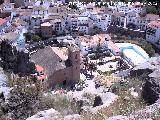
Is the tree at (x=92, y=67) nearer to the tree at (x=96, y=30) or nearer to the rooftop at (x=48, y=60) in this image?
the rooftop at (x=48, y=60)

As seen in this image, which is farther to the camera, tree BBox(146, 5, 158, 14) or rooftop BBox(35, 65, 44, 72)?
tree BBox(146, 5, 158, 14)

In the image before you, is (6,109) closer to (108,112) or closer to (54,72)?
(108,112)

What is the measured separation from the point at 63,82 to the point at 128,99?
24.1 meters

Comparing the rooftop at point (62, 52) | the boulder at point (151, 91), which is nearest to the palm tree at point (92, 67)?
the rooftop at point (62, 52)

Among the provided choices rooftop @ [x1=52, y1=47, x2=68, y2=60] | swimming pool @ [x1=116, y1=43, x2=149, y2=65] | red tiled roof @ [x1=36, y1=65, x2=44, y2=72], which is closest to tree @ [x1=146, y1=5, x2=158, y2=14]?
swimming pool @ [x1=116, y1=43, x2=149, y2=65]

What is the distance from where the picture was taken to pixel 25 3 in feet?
173

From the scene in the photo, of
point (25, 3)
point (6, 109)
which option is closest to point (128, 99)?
point (6, 109)

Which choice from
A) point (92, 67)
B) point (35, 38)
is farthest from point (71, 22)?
point (92, 67)

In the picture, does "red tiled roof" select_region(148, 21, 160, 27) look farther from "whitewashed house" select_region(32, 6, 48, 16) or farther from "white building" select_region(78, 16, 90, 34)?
"whitewashed house" select_region(32, 6, 48, 16)

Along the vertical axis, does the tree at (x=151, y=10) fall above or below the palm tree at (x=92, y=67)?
above

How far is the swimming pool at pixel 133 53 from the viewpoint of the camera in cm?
4085

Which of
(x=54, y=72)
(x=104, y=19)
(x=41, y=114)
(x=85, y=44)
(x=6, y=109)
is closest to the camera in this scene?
(x=41, y=114)

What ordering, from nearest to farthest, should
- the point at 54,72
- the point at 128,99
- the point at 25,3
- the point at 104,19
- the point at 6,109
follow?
the point at 128,99 < the point at 6,109 < the point at 54,72 < the point at 104,19 < the point at 25,3

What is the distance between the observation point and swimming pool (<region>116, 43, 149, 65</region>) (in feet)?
134
